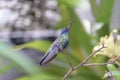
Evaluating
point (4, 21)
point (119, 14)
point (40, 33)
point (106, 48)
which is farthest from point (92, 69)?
point (4, 21)

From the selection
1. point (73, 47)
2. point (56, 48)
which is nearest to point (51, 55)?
point (56, 48)

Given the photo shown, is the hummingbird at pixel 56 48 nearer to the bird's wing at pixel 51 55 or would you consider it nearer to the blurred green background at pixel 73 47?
the bird's wing at pixel 51 55

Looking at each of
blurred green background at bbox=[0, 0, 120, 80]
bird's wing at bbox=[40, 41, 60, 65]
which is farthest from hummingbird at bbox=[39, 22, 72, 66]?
blurred green background at bbox=[0, 0, 120, 80]

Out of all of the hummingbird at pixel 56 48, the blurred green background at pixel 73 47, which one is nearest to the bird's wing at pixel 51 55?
the hummingbird at pixel 56 48

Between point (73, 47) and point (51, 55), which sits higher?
point (51, 55)

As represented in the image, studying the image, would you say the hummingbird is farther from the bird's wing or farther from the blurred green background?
the blurred green background

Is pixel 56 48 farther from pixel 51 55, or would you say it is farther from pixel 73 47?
pixel 73 47

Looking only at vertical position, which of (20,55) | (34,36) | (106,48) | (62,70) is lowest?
(34,36)

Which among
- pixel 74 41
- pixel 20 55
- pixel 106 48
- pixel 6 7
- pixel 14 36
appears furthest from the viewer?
pixel 6 7

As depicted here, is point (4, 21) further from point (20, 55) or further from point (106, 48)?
point (106, 48)

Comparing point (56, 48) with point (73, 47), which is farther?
point (73, 47)

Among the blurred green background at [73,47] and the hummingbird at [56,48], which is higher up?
the hummingbird at [56,48]
